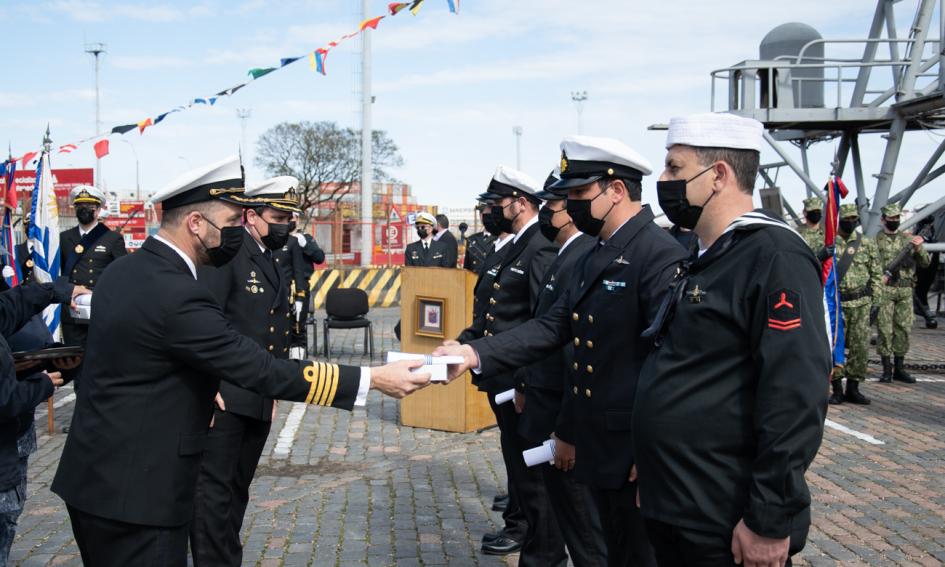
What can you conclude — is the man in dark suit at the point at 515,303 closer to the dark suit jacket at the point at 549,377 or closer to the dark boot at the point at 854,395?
the dark suit jacket at the point at 549,377

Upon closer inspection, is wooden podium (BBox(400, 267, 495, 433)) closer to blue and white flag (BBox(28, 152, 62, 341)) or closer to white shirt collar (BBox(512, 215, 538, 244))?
white shirt collar (BBox(512, 215, 538, 244))

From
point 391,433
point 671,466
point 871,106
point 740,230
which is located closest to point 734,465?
point 671,466

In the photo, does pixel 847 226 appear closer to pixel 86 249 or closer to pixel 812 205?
pixel 812 205

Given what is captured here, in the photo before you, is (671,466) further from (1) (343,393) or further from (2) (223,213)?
(2) (223,213)

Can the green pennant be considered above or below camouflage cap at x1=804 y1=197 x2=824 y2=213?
above

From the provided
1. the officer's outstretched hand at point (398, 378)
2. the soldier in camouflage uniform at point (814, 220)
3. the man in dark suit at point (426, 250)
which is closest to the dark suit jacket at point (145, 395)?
the officer's outstretched hand at point (398, 378)

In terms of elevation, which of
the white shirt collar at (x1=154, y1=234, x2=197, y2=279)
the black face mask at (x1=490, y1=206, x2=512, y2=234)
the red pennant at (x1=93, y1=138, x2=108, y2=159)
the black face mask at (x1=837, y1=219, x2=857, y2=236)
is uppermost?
the red pennant at (x1=93, y1=138, x2=108, y2=159)

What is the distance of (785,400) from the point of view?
2537 mm

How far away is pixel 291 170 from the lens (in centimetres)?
4750

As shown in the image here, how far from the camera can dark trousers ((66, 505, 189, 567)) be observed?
10.4 feet

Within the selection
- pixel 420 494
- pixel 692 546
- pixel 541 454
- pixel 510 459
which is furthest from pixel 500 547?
pixel 692 546

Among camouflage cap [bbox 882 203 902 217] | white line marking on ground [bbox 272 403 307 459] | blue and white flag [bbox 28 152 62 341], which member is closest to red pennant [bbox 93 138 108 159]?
blue and white flag [bbox 28 152 62 341]

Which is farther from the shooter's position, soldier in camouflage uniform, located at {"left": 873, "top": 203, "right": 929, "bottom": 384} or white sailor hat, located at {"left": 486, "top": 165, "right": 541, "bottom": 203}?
soldier in camouflage uniform, located at {"left": 873, "top": 203, "right": 929, "bottom": 384}

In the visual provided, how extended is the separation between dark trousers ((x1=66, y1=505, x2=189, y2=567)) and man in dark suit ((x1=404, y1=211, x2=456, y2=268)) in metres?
12.7
